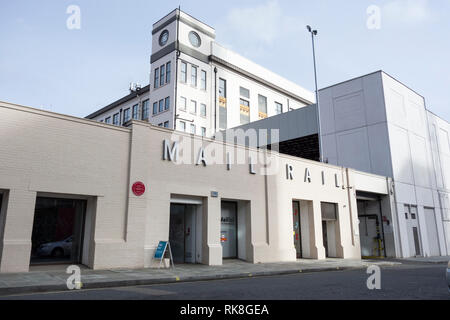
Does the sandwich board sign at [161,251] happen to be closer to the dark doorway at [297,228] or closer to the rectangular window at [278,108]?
the dark doorway at [297,228]

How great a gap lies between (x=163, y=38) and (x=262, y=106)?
15.4 meters

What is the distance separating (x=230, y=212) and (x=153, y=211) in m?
5.20

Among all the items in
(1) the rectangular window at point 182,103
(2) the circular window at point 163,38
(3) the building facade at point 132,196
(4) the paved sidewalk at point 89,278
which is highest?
(2) the circular window at point 163,38

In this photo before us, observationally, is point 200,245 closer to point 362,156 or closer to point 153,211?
point 153,211

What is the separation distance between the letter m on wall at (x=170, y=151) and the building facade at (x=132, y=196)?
0.05 m

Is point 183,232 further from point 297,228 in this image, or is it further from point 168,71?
point 168,71

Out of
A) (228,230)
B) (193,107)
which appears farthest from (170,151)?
(193,107)

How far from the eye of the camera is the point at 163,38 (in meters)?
38.6

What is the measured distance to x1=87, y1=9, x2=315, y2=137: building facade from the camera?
3631cm

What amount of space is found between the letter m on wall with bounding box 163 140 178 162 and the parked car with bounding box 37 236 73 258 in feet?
16.8

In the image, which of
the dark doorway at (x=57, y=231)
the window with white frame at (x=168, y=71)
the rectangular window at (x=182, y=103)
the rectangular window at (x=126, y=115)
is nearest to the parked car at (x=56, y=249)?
the dark doorway at (x=57, y=231)

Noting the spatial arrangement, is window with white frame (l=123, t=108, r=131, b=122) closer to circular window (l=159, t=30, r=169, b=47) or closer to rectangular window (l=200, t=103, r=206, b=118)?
circular window (l=159, t=30, r=169, b=47)

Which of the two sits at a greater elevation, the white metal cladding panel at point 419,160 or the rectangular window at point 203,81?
the rectangular window at point 203,81

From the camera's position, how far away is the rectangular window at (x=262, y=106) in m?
46.2
